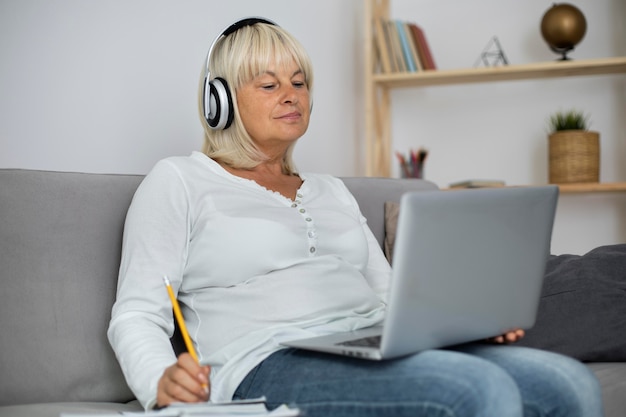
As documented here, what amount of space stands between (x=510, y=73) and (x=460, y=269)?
219 cm

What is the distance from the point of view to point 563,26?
2939 mm

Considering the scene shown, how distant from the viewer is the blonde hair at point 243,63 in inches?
59.8

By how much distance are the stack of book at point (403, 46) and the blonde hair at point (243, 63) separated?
1.63 m

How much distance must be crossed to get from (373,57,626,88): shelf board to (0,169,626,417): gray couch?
1863 mm

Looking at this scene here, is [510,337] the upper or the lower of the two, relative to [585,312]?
upper

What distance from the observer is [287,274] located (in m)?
1.34

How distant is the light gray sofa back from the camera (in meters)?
1.29

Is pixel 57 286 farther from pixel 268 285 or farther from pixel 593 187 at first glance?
pixel 593 187

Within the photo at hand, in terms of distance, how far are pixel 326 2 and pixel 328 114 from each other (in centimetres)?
43

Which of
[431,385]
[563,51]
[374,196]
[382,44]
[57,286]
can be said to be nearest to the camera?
[431,385]

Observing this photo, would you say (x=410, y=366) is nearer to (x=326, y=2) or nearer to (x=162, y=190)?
(x=162, y=190)

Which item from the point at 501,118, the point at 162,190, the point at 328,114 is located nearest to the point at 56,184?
the point at 162,190

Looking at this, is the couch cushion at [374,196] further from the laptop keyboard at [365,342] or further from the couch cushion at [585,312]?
the laptop keyboard at [365,342]

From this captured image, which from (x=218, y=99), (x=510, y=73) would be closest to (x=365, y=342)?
(x=218, y=99)
